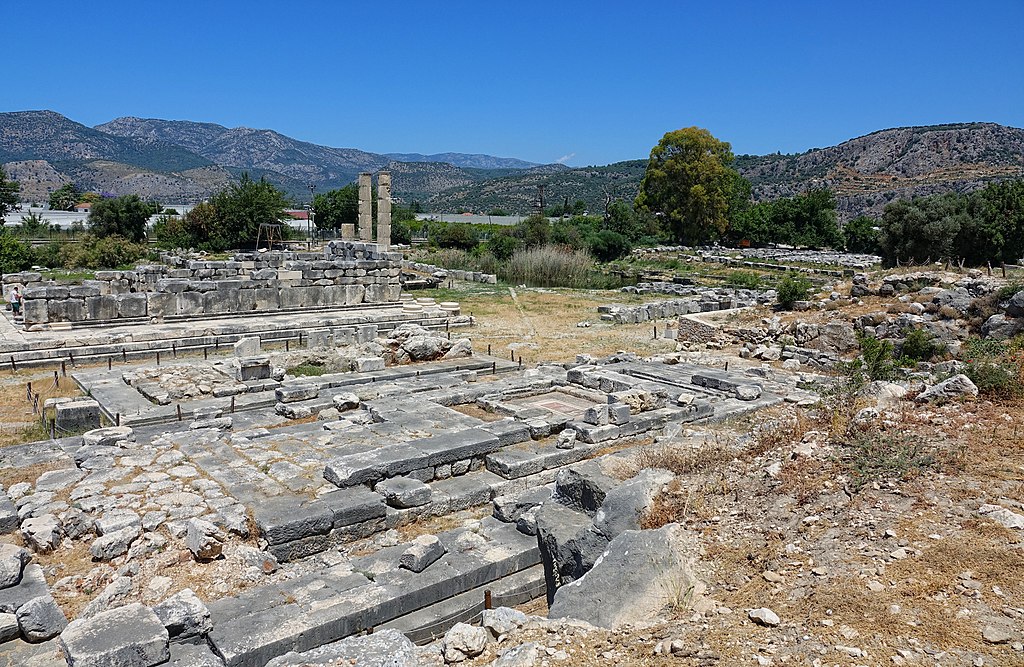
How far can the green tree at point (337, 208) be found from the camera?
5056 centimetres

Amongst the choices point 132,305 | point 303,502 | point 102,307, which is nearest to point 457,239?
point 132,305

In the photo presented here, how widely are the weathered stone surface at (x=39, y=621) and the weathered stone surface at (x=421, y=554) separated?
245 centimetres

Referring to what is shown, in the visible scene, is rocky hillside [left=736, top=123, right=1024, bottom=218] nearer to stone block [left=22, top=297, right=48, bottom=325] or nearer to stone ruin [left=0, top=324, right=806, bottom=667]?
stone ruin [left=0, top=324, right=806, bottom=667]

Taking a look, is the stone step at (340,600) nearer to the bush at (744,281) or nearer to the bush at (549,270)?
the bush at (549,270)

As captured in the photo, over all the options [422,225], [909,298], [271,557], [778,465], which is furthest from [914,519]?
[422,225]

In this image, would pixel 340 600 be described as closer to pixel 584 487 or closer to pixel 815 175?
pixel 584 487

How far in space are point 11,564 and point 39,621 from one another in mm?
913

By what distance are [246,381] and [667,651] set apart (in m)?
10.3

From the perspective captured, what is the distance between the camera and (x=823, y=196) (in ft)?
186

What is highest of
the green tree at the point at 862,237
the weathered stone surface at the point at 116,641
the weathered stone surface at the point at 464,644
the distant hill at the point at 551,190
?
the distant hill at the point at 551,190

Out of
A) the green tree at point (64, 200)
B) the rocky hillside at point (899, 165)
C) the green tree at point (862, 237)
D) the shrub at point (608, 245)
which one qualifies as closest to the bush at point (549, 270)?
the shrub at point (608, 245)

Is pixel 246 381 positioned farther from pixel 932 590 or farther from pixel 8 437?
pixel 932 590

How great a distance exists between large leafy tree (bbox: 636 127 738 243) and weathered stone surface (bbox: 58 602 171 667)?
45.6m

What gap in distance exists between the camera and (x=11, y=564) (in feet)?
18.9
